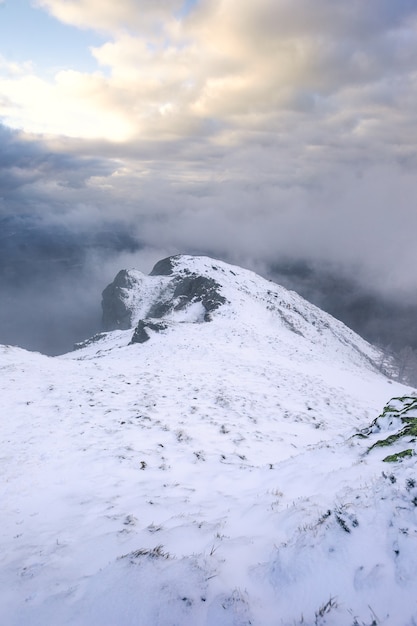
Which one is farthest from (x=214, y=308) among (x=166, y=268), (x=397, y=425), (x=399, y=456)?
(x=166, y=268)

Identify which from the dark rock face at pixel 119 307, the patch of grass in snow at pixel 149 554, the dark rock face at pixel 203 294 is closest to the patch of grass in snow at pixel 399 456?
the patch of grass in snow at pixel 149 554

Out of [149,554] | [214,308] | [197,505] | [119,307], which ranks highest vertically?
[149,554]

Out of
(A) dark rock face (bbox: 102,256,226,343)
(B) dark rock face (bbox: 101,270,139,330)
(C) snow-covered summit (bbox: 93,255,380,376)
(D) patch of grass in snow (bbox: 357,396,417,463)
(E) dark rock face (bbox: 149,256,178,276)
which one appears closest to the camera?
(D) patch of grass in snow (bbox: 357,396,417,463)

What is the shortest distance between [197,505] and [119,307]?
111 metres

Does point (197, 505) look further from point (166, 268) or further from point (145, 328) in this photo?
point (166, 268)

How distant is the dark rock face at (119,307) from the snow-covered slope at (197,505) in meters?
89.3

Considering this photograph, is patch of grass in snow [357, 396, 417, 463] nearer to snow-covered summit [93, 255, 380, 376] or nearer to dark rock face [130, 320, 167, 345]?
snow-covered summit [93, 255, 380, 376]

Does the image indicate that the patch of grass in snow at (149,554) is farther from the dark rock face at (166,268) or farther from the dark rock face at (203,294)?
the dark rock face at (166,268)

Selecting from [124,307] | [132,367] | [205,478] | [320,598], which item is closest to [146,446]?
[205,478]

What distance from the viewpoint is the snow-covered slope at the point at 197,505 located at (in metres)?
4.05

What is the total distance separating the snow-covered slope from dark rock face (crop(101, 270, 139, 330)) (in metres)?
89.3

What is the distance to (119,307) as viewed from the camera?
114 m

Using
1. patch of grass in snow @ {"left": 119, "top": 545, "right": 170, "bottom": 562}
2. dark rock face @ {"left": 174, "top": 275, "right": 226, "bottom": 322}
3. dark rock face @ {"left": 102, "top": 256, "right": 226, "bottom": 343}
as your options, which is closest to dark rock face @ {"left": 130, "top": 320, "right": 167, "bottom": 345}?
dark rock face @ {"left": 102, "top": 256, "right": 226, "bottom": 343}

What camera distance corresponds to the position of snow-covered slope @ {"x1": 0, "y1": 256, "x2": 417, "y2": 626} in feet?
13.3
